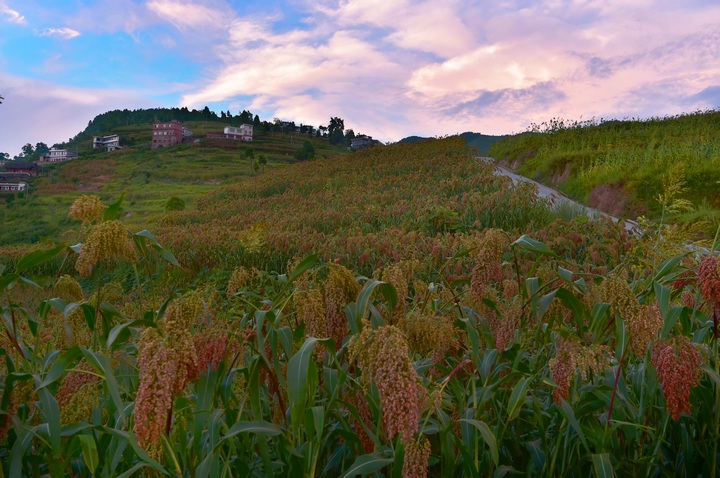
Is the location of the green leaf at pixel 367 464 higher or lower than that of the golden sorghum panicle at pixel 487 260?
lower

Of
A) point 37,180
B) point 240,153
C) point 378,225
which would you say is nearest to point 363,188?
point 378,225

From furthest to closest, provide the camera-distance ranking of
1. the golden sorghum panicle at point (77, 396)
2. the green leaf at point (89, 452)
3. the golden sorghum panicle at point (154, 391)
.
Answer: the golden sorghum panicle at point (77, 396) → the green leaf at point (89, 452) → the golden sorghum panicle at point (154, 391)

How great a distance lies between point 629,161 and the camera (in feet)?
46.6

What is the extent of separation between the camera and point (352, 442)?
5.24ft

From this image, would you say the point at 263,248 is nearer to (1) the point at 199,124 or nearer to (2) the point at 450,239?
(2) the point at 450,239

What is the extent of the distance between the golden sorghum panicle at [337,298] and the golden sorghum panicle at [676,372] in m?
0.89

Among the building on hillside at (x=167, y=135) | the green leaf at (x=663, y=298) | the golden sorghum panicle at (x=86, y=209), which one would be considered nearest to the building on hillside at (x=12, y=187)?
the building on hillside at (x=167, y=135)

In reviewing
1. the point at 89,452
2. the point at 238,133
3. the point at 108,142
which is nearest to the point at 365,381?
the point at 89,452

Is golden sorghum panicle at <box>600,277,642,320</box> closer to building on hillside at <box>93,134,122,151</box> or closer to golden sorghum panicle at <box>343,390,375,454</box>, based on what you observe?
golden sorghum panicle at <box>343,390,375,454</box>

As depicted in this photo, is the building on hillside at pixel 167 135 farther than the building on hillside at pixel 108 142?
No

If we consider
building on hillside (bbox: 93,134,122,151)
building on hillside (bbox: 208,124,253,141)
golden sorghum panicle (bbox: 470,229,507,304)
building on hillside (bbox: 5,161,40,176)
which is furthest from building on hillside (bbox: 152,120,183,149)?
golden sorghum panicle (bbox: 470,229,507,304)

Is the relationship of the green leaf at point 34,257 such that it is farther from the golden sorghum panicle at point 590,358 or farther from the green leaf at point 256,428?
the golden sorghum panicle at point 590,358

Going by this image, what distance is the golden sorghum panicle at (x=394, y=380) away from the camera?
102 cm

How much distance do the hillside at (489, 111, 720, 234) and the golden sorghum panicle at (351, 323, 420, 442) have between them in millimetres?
8634
